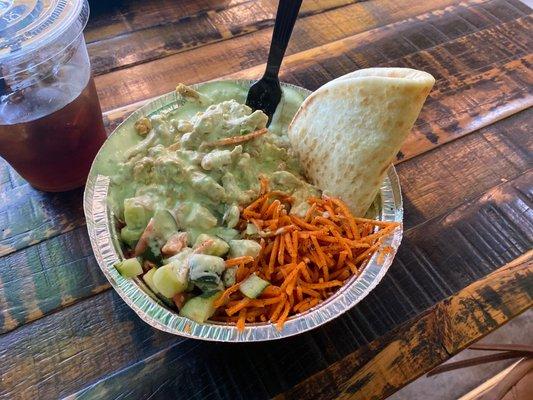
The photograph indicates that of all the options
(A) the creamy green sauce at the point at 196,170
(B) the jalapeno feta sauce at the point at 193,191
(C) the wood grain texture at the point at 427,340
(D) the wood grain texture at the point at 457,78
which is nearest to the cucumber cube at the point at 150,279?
(B) the jalapeno feta sauce at the point at 193,191

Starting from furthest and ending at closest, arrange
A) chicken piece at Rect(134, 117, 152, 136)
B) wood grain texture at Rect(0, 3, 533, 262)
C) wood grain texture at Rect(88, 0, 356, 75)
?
wood grain texture at Rect(88, 0, 356, 75), wood grain texture at Rect(0, 3, 533, 262), chicken piece at Rect(134, 117, 152, 136)

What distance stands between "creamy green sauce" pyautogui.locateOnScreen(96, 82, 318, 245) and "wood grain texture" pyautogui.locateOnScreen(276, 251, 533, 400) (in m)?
0.45

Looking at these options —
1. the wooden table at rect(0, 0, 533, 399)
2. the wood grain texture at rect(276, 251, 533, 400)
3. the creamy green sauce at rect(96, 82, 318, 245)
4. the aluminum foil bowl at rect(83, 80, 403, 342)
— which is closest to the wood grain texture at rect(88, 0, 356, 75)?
the wooden table at rect(0, 0, 533, 399)

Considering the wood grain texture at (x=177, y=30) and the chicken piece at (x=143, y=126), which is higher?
the chicken piece at (x=143, y=126)

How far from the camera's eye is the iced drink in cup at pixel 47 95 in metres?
1.20

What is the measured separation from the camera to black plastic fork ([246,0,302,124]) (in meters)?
1.42

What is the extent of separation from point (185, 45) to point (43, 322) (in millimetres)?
1356

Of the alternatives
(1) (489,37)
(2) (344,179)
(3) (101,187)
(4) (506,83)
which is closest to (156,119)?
(3) (101,187)

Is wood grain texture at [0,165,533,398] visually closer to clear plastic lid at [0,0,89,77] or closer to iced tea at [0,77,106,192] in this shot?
iced tea at [0,77,106,192]

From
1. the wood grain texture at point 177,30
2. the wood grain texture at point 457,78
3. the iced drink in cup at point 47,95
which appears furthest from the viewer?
the wood grain texture at point 177,30

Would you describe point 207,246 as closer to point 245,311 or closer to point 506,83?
point 245,311

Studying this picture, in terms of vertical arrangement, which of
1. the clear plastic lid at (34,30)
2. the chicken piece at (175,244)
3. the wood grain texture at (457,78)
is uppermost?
the clear plastic lid at (34,30)

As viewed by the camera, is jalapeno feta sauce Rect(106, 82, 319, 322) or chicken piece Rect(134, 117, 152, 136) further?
chicken piece Rect(134, 117, 152, 136)

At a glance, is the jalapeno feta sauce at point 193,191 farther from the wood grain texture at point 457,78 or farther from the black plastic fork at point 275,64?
the wood grain texture at point 457,78
